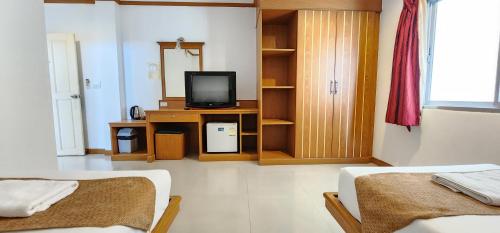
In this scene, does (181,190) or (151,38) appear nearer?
(181,190)

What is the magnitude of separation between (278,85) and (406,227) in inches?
113

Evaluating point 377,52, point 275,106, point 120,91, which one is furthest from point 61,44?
point 377,52

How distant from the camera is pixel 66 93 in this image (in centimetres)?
355

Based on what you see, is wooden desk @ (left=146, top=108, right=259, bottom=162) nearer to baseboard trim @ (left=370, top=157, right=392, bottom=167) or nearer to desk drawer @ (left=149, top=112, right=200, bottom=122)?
desk drawer @ (left=149, top=112, right=200, bottom=122)

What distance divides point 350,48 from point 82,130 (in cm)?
414

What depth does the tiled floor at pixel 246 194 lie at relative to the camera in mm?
1683

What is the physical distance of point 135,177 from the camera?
116 cm

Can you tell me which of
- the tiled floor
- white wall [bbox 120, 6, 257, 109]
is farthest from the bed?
white wall [bbox 120, 6, 257, 109]

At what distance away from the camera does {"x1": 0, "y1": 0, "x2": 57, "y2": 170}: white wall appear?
170 centimetres

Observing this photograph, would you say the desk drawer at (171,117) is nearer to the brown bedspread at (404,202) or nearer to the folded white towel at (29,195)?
the folded white towel at (29,195)

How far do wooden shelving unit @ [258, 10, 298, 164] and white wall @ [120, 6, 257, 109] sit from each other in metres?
0.33

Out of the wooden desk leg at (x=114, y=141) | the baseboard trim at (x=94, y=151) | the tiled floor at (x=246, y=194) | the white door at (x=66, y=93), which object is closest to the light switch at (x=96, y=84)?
the white door at (x=66, y=93)

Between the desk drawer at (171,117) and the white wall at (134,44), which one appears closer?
the desk drawer at (171,117)

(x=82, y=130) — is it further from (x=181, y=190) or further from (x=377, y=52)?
(x=377, y=52)
